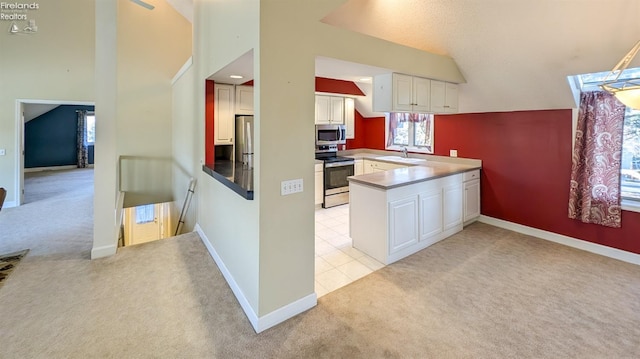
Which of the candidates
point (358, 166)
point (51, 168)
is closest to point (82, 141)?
point (51, 168)

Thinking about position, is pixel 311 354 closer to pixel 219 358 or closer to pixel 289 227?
pixel 219 358

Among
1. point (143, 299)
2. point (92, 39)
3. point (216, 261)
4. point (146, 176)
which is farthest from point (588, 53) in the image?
point (92, 39)

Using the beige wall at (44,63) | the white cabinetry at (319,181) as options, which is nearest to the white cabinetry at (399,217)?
the white cabinetry at (319,181)

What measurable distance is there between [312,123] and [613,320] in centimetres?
280

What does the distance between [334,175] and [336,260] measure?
2380 millimetres

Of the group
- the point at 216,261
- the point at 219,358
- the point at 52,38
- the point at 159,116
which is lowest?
the point at 219,358

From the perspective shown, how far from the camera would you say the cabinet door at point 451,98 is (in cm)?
397

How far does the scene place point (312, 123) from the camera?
225 cm

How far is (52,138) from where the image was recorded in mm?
10039

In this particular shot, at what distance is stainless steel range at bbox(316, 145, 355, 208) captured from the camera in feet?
17.6

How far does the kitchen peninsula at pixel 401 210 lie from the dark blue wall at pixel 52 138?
11797mm

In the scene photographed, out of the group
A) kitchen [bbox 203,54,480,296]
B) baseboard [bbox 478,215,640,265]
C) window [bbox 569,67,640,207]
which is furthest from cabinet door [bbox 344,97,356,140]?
window [bbox 569,67,640,207]

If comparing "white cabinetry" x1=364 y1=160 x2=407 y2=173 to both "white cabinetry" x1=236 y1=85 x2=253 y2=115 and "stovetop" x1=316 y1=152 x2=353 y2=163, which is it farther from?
"white cabinetry" x1=236 y1=85 x2=253 y2=115

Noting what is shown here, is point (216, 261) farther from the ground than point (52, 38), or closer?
closer
